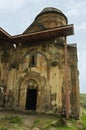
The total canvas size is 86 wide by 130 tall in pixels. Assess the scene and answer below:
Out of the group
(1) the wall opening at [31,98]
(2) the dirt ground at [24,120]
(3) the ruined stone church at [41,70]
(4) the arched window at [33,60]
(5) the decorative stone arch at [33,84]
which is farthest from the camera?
(4) the arched window at [33,60]

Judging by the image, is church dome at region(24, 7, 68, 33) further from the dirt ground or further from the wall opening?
the dirt ground

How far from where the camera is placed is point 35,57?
19.0 m

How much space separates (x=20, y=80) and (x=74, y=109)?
5.33 meters

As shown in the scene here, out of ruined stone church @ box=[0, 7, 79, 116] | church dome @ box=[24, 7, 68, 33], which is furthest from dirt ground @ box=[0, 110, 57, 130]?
church dome @ box=[24, 7, 68, 33]

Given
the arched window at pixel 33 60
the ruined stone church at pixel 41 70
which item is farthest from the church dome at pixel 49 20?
the arched window at pixel 33 60

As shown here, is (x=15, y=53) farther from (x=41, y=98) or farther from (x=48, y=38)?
(x=41, y=98)

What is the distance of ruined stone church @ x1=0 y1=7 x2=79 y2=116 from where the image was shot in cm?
1689

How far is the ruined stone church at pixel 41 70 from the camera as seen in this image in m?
16.9

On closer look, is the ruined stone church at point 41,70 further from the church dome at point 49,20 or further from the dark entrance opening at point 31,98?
the church dome at point 49,20

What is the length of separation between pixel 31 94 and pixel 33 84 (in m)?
1.12

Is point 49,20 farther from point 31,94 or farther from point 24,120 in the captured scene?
point 24,120

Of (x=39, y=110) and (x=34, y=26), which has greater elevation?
(x=34, y=26)

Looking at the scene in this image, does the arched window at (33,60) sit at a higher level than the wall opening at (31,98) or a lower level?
higher

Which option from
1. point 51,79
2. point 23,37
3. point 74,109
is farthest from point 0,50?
point 74,109
